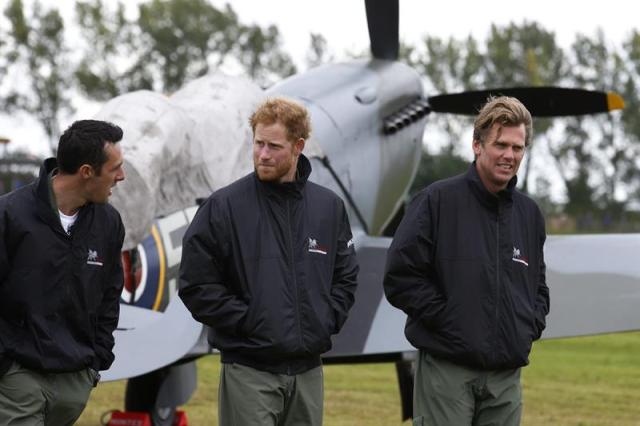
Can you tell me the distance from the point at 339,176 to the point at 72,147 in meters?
4.48

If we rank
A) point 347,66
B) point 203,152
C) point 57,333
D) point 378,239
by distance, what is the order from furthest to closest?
1. point 347,66
2. point 378,239
3. point 203,152
4. point 57,333

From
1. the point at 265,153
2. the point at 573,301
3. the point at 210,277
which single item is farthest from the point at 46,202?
the point at 573,301

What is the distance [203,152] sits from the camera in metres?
6.77

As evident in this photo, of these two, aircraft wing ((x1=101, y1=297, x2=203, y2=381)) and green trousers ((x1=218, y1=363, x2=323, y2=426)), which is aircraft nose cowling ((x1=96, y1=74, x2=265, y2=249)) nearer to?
aircraft wing ((x1=101, y1=297, x2=203, y2=381))

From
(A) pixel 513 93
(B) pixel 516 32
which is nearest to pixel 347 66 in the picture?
(A) pixel 513 93

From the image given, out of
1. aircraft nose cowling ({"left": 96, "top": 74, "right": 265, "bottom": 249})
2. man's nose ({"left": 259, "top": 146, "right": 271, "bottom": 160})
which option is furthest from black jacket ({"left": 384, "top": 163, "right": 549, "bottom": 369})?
aircraft nose cowling ({"left": 96, "top": 74, "right": 265, "bottom": 249})

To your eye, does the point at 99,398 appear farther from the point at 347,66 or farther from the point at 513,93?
the point at 513,93

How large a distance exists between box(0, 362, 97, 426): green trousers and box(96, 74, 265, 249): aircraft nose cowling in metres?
2.44

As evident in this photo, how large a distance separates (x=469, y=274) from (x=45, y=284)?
4.80 ft

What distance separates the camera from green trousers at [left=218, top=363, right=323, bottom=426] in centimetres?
360

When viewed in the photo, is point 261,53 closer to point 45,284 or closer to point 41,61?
point 41,61

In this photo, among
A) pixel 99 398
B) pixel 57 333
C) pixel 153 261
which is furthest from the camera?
pixel 99 398

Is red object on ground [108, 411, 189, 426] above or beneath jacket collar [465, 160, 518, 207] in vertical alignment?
beneath

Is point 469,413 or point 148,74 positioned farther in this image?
point 148,74
